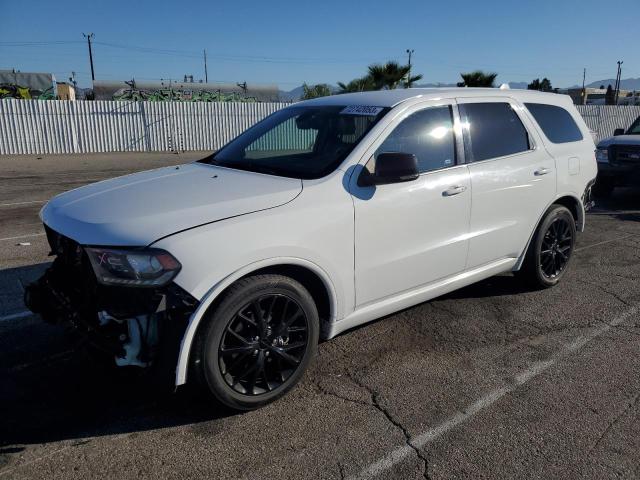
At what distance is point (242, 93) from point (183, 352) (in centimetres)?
3964

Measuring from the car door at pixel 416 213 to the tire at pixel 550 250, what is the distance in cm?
111

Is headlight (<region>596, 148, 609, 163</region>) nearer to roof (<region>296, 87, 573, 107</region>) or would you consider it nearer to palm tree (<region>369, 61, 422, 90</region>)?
roof (<region>296, 87, 573, 107</region>)

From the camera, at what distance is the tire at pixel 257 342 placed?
283 centimetres

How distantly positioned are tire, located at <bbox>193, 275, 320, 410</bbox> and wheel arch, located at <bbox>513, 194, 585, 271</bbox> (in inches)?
95.5

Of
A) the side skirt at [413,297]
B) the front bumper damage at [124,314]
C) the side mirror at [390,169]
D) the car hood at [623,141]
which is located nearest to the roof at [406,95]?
the side mirror at [390,169]

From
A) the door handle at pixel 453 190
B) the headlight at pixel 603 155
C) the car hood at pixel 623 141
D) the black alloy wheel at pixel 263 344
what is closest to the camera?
the black alloy wheel at pixel 263 344

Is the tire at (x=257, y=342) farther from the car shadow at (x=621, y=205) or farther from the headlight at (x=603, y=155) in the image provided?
the headlight at (x=603, y=155)

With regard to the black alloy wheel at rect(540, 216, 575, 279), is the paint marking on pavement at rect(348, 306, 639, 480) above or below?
below

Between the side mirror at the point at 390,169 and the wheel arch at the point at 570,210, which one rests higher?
the side mirror at the point at 390,169

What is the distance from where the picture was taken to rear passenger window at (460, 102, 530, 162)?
4.18 metres

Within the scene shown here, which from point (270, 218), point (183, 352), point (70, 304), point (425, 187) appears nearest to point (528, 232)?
point (425, 187)

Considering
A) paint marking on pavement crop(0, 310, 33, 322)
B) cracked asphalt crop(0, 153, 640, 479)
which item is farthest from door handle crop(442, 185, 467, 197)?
paint marking on pavement crop(0, 310, 33, 322)

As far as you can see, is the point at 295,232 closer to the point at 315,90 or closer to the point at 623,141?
the point at 623,141

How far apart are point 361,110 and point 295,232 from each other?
131cm
